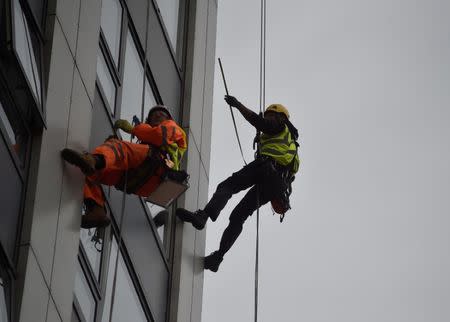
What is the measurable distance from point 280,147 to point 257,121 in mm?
621

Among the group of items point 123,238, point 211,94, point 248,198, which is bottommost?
point 123,238

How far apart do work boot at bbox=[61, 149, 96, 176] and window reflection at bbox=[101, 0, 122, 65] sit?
8.06ft

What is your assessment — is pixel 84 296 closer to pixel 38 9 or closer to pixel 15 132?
pixel 15 132

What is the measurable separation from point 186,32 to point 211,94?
1.10 metres

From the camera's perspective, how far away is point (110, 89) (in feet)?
49.1

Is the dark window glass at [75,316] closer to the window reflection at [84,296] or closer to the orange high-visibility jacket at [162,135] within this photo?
the window reflection at [84,296]

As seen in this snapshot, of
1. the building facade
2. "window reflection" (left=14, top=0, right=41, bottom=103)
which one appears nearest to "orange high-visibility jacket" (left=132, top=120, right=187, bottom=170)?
the building facade

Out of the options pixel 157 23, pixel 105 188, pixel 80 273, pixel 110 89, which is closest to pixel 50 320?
pixel 80 273

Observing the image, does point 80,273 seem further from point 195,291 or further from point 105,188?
point 195,291

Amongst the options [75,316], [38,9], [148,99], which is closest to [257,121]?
[148,99]

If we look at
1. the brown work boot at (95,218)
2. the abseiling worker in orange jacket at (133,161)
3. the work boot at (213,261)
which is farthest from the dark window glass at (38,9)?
the work boot at (213,261)

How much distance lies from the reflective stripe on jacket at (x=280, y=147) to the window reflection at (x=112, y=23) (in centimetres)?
308

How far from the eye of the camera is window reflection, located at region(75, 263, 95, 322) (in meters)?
13.1

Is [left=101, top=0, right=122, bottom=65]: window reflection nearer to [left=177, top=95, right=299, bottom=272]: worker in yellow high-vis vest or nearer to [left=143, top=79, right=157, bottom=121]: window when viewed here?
[left=143, top=79, right=157, bottom=121]: window
